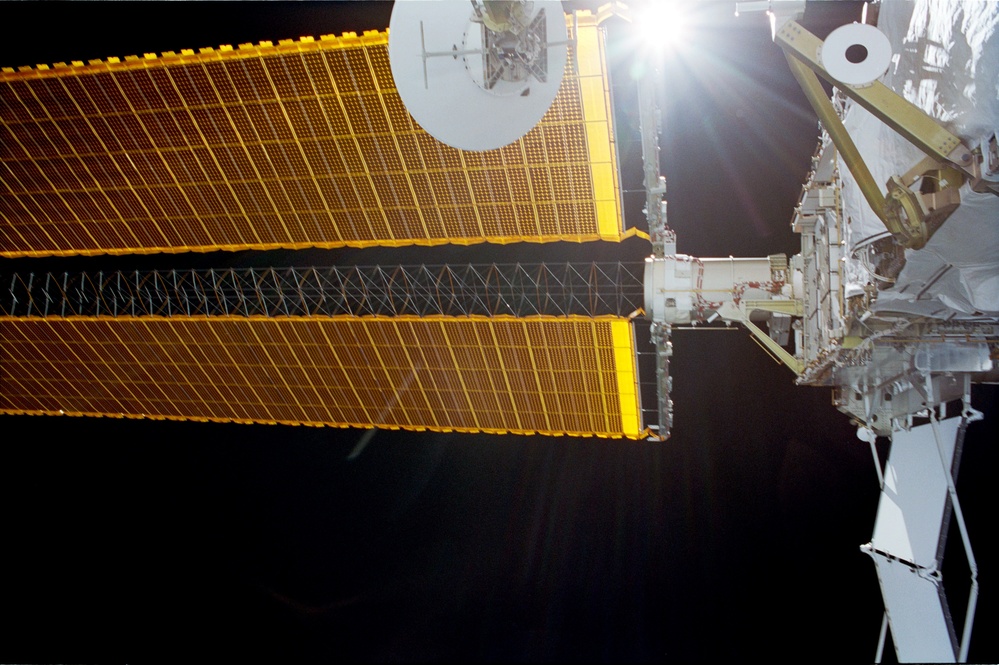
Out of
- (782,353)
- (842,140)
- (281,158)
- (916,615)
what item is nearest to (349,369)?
(281,158)

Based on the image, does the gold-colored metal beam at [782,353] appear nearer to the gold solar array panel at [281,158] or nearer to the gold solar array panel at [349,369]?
the gold solar array panel at [349,369]

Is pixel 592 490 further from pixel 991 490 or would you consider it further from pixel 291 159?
pixel 291 159

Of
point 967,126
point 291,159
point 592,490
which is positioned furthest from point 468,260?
point 967,126

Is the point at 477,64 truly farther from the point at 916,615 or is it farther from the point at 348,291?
the point at 916,615

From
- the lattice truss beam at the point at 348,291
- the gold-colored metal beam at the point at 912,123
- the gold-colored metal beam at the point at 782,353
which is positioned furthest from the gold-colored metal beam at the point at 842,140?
the lattice truss beam at the point at 348,291

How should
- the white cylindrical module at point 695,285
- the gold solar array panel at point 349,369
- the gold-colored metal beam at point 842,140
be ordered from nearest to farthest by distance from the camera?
the gold-colored metal beam at point 842,140
the white cylindrical module at point 695,285
the gold solar array panel at point 349,369

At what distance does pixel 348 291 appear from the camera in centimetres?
868

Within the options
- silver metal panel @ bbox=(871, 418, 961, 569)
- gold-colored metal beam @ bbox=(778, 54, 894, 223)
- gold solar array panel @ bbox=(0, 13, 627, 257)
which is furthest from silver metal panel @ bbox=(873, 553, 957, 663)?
gold solar array panel @ bbox=(0, 13, 627, 257)

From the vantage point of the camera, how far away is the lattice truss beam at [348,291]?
834cm

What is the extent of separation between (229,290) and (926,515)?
7.95 meters

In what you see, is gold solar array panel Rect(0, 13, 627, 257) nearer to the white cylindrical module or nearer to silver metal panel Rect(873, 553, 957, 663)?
the white cylindrical module

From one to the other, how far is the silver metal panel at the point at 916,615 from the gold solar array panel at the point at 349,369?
3221 mm

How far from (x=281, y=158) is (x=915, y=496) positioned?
707cm

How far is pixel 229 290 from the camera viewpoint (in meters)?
8.98
